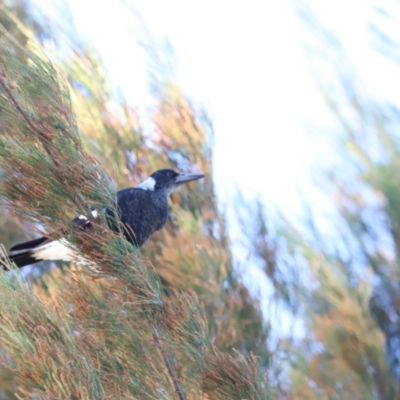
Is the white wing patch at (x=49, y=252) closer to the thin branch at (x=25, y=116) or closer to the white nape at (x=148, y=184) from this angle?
the white nape at (x=148, y=184)

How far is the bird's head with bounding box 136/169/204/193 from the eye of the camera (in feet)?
7.38

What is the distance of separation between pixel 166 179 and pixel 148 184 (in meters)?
0.08

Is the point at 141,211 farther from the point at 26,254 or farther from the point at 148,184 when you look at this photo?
the point at 26,254

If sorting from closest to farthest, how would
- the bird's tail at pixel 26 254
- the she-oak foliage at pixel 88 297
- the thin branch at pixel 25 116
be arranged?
the she-oak foliage at pixel 88 297
the thin branch at pixel 25 116
the bird's tail at pixel 26 254

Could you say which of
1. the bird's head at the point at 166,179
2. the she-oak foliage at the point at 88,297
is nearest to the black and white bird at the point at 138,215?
the bird's head at the point at 166,179

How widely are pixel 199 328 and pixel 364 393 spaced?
2.55 feet

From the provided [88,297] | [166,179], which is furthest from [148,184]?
[88,297]

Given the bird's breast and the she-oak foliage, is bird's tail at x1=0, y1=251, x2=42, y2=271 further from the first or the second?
the she-oak foliage

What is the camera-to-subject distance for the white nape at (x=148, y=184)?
222cm

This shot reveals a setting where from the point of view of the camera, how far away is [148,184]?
225 cm

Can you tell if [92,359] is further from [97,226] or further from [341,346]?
[341,346]

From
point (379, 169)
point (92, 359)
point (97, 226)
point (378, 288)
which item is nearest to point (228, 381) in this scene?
point (92, 359)

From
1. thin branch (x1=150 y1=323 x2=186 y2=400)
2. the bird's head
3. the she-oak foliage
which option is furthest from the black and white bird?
thin branch (x1=150 y1=323 x2=186 y2=400)

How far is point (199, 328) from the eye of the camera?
4.77ft
